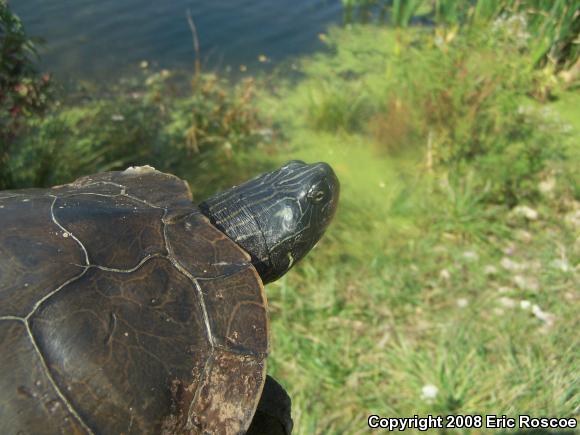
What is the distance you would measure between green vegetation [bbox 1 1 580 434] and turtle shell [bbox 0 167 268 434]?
1.58m

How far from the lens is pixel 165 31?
5984 millimetres

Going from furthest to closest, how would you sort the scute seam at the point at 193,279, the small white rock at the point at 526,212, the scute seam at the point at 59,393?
the small white rock at the point at 526,212 → the scute seam at the point at 193,279 → the scute seam at the point at 59,393

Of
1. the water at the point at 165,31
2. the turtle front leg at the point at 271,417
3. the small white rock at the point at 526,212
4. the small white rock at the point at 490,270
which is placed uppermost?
the turtle front leg at the point at 271,417

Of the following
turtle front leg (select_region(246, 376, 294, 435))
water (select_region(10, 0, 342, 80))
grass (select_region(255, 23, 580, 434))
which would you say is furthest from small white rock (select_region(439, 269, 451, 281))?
water (select_region(10, 0, 342, 80))

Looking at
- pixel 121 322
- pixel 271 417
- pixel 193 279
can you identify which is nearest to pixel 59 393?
pixel 121 322

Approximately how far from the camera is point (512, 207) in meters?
3.75

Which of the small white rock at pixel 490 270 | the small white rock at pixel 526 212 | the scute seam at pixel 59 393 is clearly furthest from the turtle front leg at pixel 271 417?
the small white rock at pixel 526 212

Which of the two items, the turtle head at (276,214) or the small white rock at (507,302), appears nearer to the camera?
the turtle head at (276,214)

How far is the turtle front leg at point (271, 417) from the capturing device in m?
1.42

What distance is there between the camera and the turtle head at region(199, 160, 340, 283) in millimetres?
1545

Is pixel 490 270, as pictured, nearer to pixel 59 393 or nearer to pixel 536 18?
pixel 536 18

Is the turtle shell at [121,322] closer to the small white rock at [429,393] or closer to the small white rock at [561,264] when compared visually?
the small white rock at [429,393]

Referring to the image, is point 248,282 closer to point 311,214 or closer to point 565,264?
point 311,214

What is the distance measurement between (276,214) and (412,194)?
2683 millimetres
